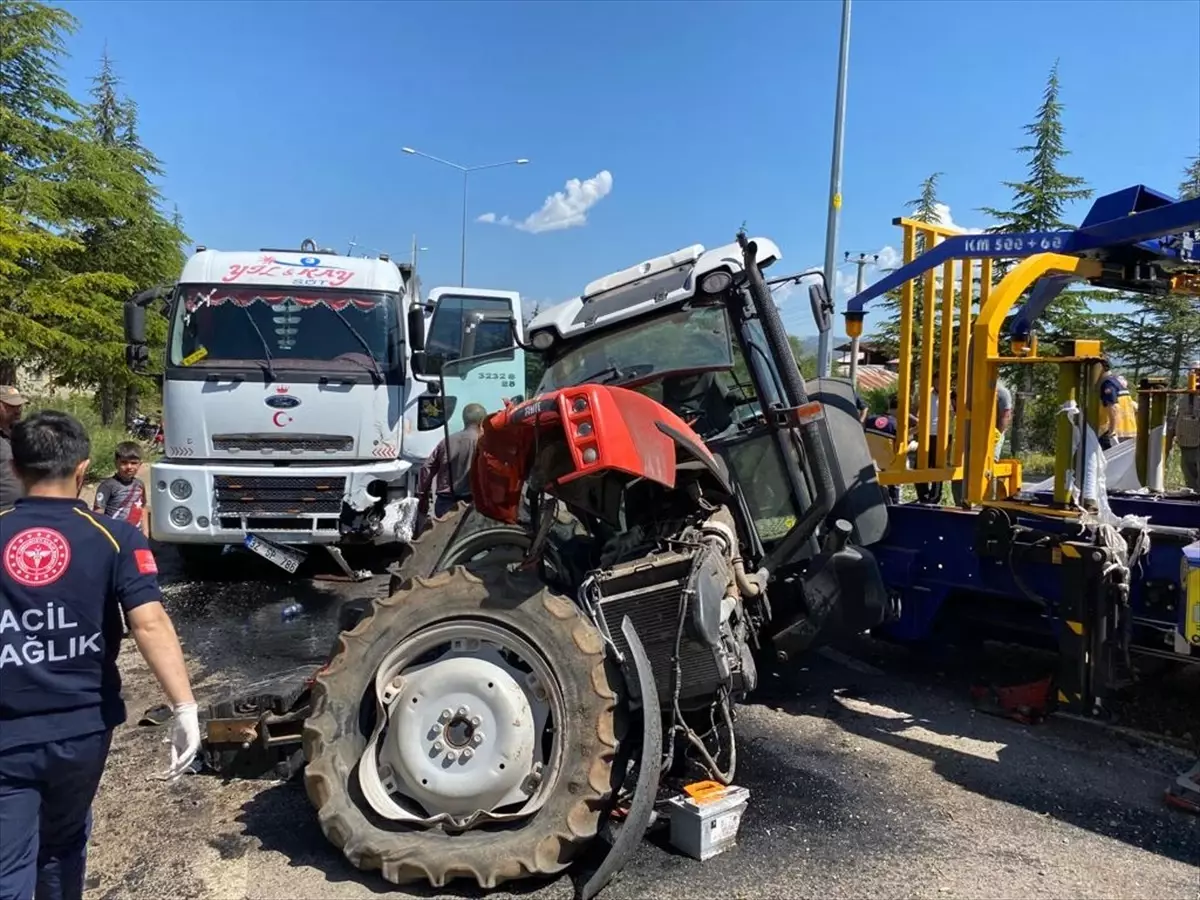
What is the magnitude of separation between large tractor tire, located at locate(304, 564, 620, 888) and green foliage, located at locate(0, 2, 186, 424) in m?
12.8

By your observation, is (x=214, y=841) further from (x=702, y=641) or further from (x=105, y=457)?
(x=105, y=457)

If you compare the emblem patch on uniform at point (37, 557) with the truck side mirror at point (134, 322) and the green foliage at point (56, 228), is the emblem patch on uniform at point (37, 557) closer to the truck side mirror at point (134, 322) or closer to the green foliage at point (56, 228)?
the truck side mirror at point (134, 322)

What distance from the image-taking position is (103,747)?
2.61m

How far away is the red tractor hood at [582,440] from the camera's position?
3.34 metres

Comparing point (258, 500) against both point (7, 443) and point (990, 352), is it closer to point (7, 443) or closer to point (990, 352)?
point (7, 443)

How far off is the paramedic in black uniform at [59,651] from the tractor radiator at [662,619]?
1.63 m

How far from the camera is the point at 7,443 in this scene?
5711 mm

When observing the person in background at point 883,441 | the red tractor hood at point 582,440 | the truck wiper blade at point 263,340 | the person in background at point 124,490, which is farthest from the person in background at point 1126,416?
the person in background at point 124,490

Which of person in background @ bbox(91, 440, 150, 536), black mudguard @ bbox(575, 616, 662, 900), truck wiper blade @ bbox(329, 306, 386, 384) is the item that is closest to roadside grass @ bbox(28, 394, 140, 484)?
person in background @ bbox(91, 440, 150, 536)

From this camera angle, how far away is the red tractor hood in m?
3.34

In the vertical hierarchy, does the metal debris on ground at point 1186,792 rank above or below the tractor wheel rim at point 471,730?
below

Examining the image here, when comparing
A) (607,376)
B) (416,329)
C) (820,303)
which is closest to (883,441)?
(820,303)

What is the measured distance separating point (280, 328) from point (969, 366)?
604 centimetres

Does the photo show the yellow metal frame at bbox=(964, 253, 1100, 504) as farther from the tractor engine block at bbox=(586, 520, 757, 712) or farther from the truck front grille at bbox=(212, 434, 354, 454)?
the truck front grille at bbox=(212, 434, 354, 454)
